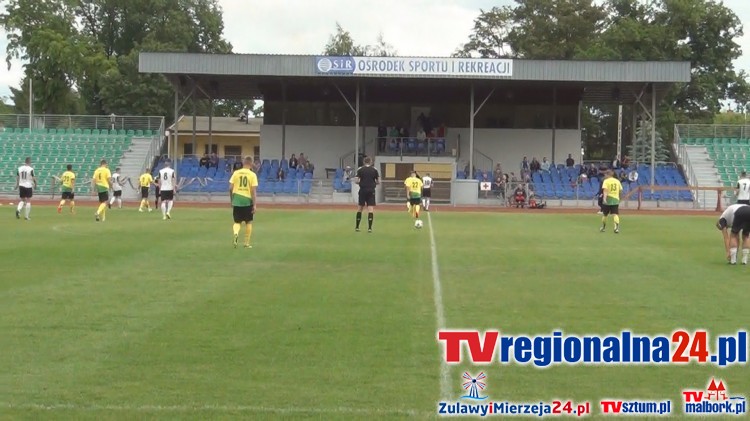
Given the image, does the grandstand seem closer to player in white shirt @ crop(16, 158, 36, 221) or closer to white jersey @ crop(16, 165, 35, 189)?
player in white shirt @ crop(16, 158, 36, 221)

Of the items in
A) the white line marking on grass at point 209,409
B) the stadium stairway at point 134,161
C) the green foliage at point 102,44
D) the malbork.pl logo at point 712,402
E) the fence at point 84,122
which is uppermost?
the green foliage at point 102,44

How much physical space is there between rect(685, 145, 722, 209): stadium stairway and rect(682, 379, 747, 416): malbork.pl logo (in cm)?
4234

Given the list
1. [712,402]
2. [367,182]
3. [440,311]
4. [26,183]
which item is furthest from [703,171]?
[712,402]

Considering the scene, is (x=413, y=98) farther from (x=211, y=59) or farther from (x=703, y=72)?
(x=703, y=72)

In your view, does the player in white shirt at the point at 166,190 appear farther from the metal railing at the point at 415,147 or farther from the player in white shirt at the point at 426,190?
the metal railing at the point at 415,147

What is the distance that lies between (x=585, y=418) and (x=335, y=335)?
3.37 meters

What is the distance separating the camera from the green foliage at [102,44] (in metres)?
75.8

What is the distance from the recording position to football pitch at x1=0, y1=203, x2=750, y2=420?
7.32 metres

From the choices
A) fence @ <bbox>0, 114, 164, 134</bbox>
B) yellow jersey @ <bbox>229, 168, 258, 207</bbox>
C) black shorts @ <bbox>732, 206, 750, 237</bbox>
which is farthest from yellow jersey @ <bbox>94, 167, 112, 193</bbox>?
fence @ <bbox>0, 114, 164, 134</bbox>

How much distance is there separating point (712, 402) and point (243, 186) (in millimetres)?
13230

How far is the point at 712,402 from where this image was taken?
23.4 ft

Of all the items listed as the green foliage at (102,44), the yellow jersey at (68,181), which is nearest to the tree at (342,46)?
the green foliage at (102,44)

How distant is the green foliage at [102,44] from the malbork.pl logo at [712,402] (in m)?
72.3

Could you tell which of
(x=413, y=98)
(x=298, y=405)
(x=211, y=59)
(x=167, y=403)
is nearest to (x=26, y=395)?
(x=167, y=403)
